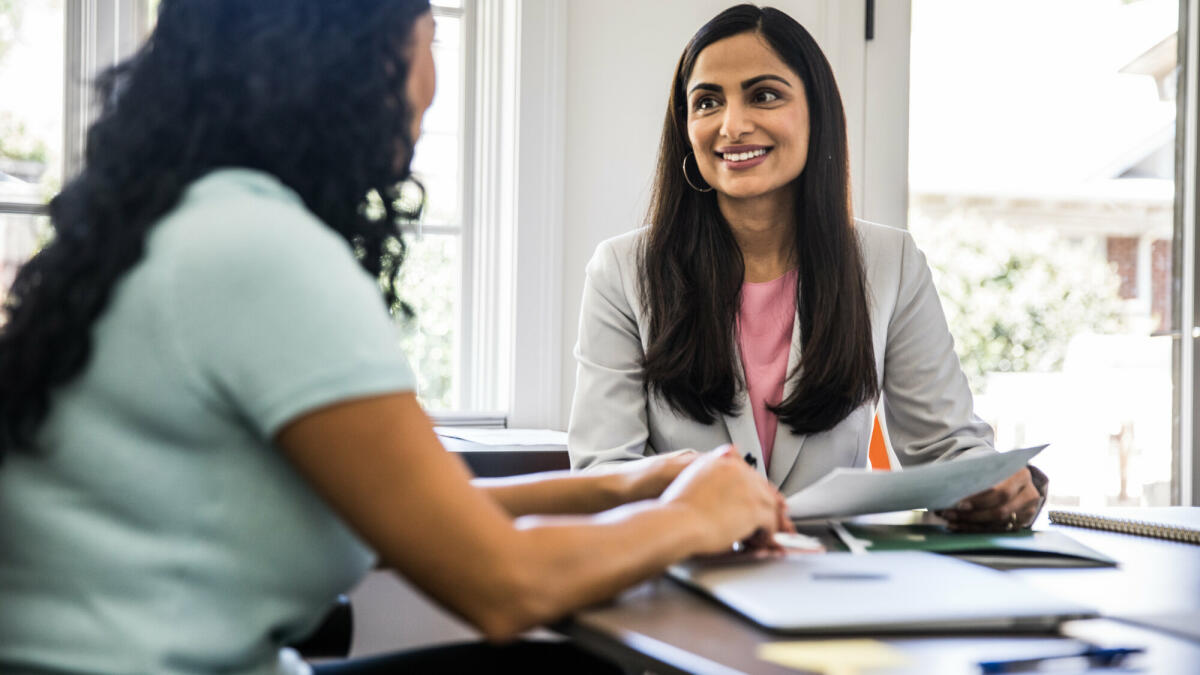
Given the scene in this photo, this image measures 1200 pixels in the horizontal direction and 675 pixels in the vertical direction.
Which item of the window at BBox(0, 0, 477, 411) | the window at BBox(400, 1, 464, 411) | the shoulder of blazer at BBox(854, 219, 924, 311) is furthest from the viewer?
the window at BBox(400, 1, 464, 411)

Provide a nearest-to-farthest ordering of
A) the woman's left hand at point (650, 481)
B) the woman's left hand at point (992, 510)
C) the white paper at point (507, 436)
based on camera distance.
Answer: the woman's left hand at point (650, 481), the woman's left hand at point (992, 510), the white paper at point (507, 436)

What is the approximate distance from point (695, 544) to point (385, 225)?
15.0 inches

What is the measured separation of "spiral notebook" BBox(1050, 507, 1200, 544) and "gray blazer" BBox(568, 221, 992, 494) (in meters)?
0.22

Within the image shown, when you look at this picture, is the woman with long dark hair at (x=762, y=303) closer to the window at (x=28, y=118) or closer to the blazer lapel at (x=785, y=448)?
the blazer lapel at (x=785, y=448)

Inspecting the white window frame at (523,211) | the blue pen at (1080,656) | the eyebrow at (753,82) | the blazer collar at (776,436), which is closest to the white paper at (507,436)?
the white window frame at (523,211)

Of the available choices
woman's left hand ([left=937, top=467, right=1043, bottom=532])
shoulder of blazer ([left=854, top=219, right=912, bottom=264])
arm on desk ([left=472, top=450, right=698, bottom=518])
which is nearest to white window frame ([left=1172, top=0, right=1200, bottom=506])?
shoulder of blazer ([left=854, top=219, right=912, bottom=264])

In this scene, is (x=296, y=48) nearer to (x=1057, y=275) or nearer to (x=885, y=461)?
(x=885, y=461)

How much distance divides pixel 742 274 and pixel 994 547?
30.4 inches

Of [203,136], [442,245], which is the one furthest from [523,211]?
[203,136]

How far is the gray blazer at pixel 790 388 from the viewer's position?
1604mm

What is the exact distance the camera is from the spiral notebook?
124 centimetres

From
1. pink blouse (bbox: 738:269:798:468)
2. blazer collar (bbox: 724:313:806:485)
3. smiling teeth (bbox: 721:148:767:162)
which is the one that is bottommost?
blazer collar (bbox: 724:313:806:485)

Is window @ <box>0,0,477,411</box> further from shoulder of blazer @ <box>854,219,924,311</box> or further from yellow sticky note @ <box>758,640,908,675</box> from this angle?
yellow sticky note @ <box>758,640,908,675</box>

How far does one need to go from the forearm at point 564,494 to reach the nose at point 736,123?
2.88 feet
